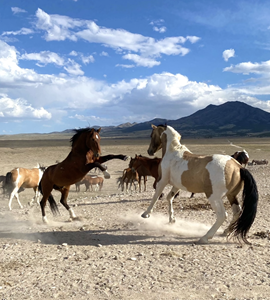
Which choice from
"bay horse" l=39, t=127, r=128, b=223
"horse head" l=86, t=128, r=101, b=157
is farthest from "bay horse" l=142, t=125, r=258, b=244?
"horse head" l=86, t=128, r=101, b=157

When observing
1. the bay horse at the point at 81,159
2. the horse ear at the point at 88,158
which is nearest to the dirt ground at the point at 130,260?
the bay horse at the point at 81,159

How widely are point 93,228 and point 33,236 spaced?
1391 millimetres

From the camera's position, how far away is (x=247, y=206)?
566cm

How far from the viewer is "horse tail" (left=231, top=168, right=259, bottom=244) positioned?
5.54m


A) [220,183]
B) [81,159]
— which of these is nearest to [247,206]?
[220,183]

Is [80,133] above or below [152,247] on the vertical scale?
above

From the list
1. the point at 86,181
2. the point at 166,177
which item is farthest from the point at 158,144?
the point at 86,181

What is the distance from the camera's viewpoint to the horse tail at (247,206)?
5.54m

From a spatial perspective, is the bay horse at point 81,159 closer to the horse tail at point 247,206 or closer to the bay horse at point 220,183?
the bay horse at point 220,183

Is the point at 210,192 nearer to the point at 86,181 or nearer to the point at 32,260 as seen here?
the point at 32,260

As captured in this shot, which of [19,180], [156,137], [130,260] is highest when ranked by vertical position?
[156,137]

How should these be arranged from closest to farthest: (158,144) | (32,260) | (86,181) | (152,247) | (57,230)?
(32,260)
(152,247)
(57,230)
(158,144)
(86,181)

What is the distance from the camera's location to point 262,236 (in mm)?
6023

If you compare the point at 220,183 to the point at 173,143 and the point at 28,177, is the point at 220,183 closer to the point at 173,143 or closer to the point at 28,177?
the point at 173,143
